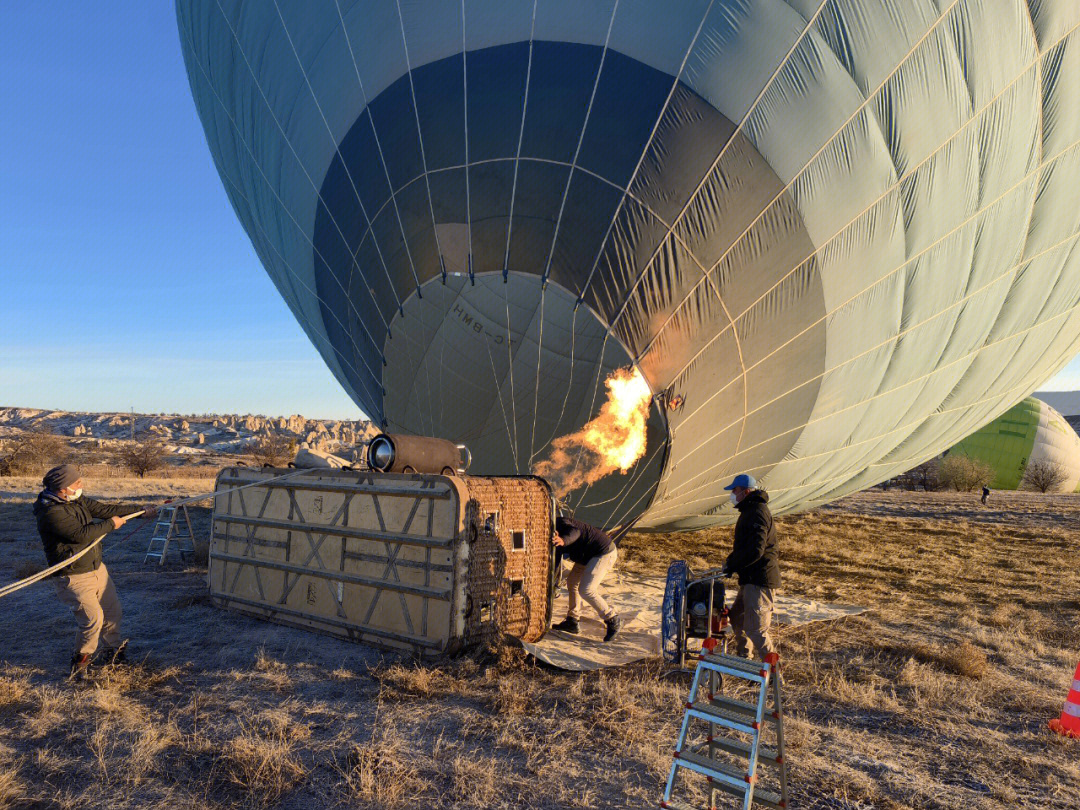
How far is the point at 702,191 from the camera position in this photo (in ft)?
19.7

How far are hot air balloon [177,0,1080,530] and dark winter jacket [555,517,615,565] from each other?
77 cm

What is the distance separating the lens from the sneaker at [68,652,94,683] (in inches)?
209

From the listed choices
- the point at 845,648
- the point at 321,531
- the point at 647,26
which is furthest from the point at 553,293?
the point at 845,648

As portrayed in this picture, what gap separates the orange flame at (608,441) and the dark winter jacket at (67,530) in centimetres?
410

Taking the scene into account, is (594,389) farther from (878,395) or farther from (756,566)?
(878,395)

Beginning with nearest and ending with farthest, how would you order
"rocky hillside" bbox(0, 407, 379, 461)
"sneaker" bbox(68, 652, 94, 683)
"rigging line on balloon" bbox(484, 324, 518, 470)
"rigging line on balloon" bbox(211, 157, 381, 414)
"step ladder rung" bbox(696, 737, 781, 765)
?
"step ladder rung" bbox(696, 737, 781, 765)
"sneaker" bbox(68, 652, 94, 683)
"rigging line on balloon" bbox(484, 324, 518, 470)
"rigging line on balloon" bbox(211, 157, 381, 414)
"rocky hillside" bbox(0, 407, 379, 461)

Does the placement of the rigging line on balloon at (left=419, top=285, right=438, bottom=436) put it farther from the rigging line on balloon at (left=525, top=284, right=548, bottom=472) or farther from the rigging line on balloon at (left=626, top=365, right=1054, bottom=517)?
the rigging line on balloon at (left=626, top=365, right=1054, bottom=517)

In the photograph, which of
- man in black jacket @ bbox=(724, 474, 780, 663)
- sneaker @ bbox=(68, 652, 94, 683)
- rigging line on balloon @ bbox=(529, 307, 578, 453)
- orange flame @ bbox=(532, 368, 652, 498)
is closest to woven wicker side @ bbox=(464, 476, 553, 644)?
orange flame @ bbox=(532, 368, 652, 498)

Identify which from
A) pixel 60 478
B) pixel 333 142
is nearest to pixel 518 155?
pixel 333 142

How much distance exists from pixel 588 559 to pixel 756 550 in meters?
1.77

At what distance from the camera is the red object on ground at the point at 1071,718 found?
4668mm

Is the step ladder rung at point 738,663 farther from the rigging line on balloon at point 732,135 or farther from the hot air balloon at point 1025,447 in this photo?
the hot air balloon at point 1025,447

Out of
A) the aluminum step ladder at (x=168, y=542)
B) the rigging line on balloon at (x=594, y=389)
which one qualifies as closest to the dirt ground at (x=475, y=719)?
the aluminum step ladder at (x=168, y=542)

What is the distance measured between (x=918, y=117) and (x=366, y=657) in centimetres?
603
